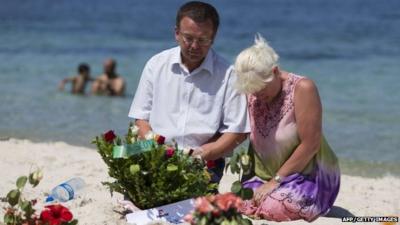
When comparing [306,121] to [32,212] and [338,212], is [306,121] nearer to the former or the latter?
[338,212]

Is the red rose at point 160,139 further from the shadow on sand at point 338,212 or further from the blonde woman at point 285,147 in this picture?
the shadow on sand at point 338,212

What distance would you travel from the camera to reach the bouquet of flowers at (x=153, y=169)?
4.20 m

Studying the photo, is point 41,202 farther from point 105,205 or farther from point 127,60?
point 127,60

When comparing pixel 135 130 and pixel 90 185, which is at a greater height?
pixel 135 130

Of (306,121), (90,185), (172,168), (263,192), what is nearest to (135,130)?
(172,168)

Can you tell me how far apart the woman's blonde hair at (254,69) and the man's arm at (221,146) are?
0.32 meters

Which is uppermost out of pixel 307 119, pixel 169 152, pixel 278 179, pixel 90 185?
pixel 307 119

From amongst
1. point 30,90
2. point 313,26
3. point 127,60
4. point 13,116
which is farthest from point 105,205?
point 313,26

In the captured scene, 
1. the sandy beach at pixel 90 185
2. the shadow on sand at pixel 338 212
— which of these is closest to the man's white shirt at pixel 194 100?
the sandy beach at pixel 90 185

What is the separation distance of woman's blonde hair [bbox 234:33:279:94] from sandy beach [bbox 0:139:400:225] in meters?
0.84

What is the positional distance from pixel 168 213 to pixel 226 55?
13213 mm

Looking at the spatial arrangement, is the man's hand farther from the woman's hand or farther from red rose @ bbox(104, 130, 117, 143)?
the woman's hand

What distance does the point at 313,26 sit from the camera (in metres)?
24.2

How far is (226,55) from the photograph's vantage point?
683 inches
